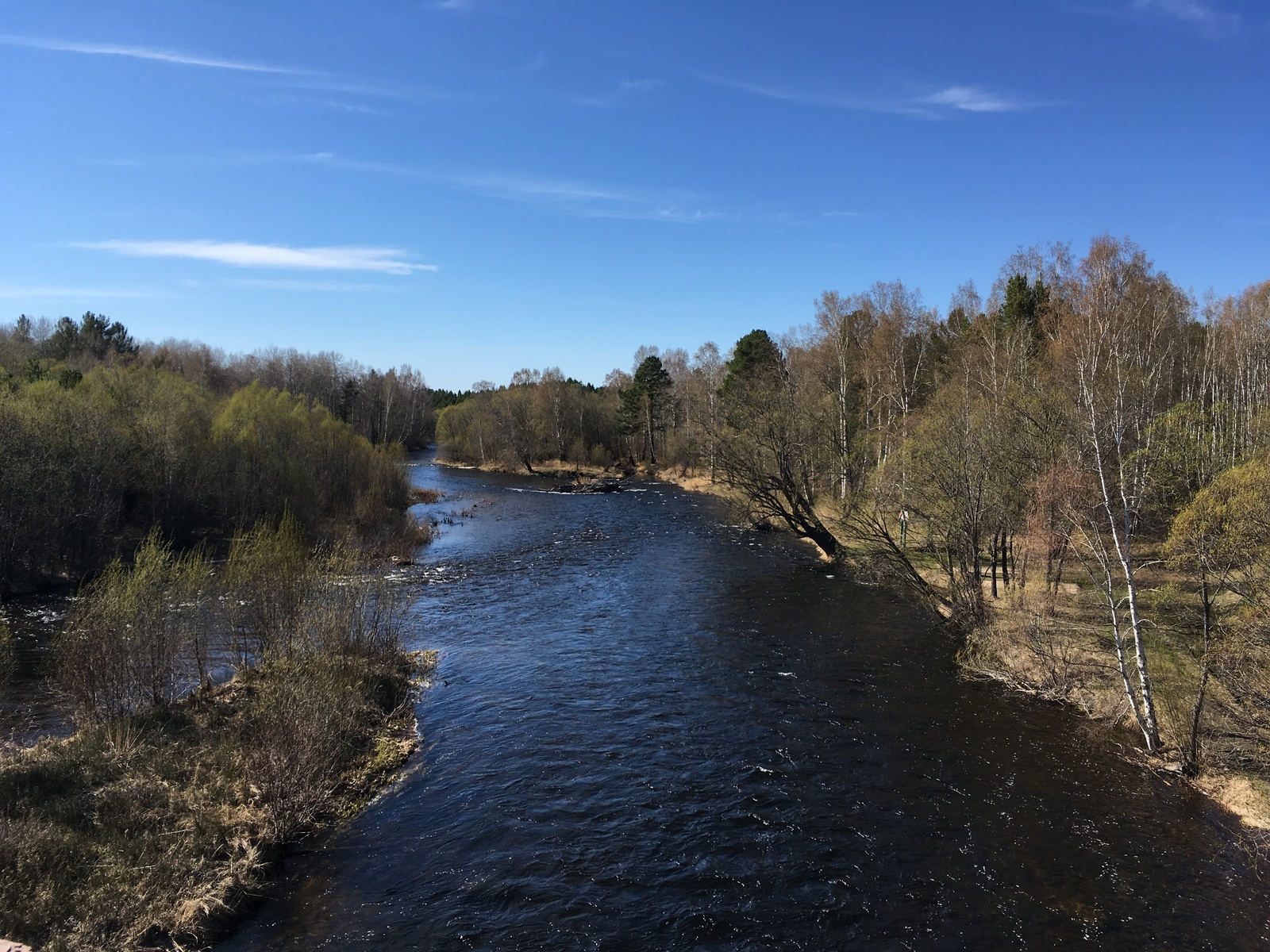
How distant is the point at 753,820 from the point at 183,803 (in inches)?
392

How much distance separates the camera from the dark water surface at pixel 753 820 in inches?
408

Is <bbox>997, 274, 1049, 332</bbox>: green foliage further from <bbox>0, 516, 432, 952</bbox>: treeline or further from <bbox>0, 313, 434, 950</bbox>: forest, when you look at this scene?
<bbox>0, 516, 432, 952</bbox>: treeline

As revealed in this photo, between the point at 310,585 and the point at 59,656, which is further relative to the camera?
the point at 310,585

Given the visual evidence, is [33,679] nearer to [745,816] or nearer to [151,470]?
[151,470]

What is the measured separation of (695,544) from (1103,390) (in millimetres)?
22995

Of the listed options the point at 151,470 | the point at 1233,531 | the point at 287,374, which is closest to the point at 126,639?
the point at 1233,531

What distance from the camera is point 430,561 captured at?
119 ft

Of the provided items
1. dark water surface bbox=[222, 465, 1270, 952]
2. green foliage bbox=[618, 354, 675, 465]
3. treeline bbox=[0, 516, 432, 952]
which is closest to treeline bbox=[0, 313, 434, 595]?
treeline bbox=[0, 516, 432, 952]

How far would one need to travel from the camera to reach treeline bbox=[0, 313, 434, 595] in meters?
27.5

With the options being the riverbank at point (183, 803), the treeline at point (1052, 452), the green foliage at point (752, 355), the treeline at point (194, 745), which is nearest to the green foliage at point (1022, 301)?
the treeline at point (1052, 452)

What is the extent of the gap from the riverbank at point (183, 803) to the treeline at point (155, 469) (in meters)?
18.3

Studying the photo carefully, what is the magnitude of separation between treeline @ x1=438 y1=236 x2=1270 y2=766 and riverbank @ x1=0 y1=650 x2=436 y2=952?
17.0 m

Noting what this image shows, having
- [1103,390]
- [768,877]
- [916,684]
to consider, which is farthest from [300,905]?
[1103,390]

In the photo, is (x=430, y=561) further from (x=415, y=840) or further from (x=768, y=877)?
(x=768, y=877)
